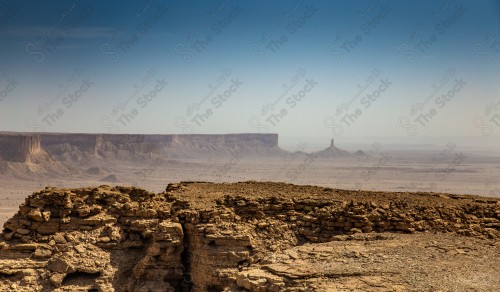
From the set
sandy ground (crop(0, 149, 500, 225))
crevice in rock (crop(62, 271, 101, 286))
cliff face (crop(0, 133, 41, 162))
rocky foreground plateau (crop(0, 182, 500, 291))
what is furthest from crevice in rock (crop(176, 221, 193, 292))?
cliff face (crop(0, 133, 41, 162))

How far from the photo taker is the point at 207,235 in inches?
685

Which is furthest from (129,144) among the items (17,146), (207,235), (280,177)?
(207,235)

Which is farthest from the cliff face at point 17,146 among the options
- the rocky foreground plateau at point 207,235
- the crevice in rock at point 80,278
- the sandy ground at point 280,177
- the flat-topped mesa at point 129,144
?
the crevice in rock at point 80,278

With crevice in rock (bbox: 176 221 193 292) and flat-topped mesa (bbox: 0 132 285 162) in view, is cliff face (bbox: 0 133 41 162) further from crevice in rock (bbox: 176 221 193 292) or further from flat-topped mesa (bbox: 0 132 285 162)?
crevice in rock (bbox: 176 221 193 292)

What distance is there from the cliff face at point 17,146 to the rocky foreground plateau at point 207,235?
Answer: 9952cm

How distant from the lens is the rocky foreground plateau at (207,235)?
16266 millimetres

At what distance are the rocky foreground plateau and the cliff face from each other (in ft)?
327

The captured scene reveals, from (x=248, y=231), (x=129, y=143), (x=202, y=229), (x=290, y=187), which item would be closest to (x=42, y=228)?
(x=202, y=229)

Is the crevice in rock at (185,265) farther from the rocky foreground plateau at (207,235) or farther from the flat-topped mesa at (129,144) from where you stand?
the flat-topped mesa at (129,144)

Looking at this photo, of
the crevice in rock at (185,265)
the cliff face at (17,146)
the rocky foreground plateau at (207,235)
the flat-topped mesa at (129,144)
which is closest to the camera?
the rocky foreground plateau at (207,235)

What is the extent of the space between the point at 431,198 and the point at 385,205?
258 cm

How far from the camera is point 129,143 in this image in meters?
145

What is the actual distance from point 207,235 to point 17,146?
105 metres

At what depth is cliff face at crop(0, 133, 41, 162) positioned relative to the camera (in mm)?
109750
